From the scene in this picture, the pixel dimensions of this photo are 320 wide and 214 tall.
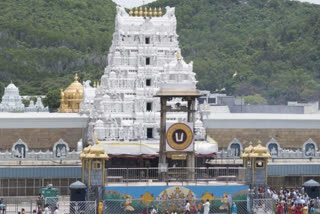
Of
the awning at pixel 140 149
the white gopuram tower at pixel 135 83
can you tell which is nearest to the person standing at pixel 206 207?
the awning at pixel 140 149

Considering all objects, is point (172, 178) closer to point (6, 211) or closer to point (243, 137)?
point (6, 211)

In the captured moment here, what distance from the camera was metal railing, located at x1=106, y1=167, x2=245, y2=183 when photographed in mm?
63469

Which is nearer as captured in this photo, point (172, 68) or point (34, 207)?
point (34, 207)

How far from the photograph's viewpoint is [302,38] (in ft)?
590

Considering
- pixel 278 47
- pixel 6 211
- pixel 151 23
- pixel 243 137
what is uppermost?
pixel 278 47

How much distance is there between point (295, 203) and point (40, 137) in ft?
94.1

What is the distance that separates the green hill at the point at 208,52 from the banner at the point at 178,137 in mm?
93596

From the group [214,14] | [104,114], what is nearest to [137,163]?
[104,114]

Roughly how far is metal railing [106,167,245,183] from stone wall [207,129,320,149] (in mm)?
16124

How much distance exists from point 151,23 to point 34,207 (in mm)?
19569

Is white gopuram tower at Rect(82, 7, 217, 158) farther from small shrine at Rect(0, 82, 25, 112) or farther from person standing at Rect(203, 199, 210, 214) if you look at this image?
small shrine at Rect(0, 82, 25, 112)

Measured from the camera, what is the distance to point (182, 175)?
6456cm

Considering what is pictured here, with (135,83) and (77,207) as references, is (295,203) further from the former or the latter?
(135,83)

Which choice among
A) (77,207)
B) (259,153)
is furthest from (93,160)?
(259,153)
